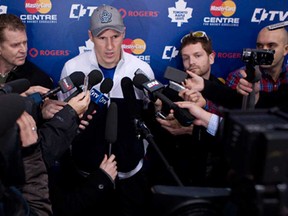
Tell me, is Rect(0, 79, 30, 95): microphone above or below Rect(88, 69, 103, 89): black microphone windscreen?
below

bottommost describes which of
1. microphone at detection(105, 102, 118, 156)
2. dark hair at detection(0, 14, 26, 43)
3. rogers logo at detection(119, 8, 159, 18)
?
microphone at detection(105, 102, 118, 156)

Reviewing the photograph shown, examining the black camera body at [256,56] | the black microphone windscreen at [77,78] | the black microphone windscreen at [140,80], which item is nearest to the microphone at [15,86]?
the black microphone windscreen at [77,78]

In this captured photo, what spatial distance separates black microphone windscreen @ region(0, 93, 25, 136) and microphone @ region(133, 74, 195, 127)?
615mm

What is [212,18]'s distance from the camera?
2.30 m

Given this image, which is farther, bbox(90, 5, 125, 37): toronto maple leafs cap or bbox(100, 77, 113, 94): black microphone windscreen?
bbox(90, 5, 125, 37): toronto maple leafs cap

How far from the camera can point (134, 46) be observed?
90.8 inches

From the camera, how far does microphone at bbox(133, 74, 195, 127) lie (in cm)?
137

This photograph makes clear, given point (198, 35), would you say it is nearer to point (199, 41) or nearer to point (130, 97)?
point (199, 41)

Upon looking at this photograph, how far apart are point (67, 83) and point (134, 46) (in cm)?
93

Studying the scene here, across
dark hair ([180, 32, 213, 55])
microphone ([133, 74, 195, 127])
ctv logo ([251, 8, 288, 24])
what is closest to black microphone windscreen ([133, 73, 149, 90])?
microphone ([133, 74, 195, 127])

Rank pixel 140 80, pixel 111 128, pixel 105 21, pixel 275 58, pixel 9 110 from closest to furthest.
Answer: pixel 9 110
pixel 111 128
pixel 140 80
pixel 105 21
pixel 275 58

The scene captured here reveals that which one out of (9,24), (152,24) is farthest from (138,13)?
(9,24)

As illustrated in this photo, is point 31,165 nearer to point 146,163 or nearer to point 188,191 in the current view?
point 188,191

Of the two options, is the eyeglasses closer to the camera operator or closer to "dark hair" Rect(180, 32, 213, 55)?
"dark hair" Rect(180, 32, 213, 55)
